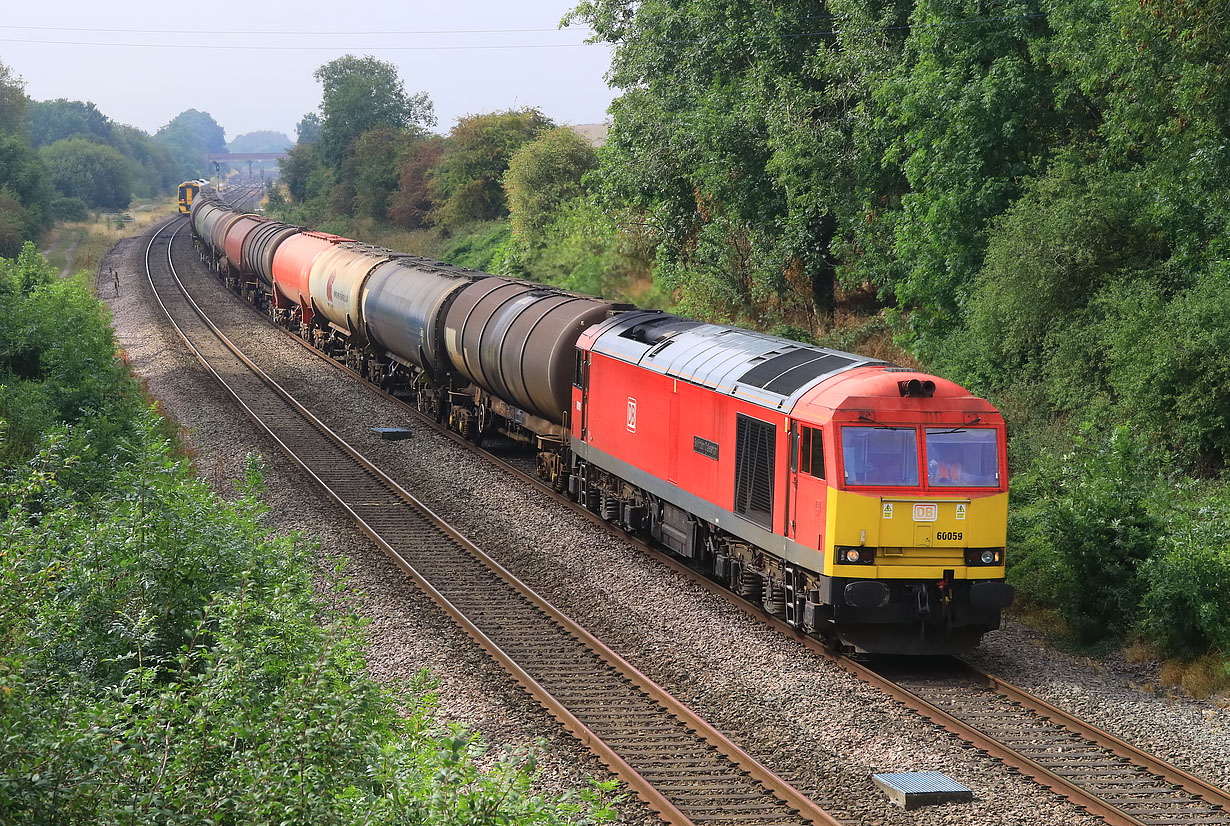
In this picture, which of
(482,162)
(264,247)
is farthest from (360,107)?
(264,247)

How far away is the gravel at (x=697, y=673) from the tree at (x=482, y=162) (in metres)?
42.8

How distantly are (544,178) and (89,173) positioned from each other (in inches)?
2846

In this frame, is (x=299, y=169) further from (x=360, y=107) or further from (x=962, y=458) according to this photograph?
(x=962, y=458)

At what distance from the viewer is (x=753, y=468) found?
13555 millimetres

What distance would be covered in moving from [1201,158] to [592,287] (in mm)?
25910

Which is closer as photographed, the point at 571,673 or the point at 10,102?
the point at 571,673

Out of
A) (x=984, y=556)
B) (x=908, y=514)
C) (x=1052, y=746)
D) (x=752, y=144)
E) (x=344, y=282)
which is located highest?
(x=752, y=144)

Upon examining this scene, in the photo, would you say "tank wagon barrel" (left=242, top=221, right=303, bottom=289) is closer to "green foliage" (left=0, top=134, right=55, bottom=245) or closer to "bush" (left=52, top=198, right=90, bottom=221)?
"green foliage" (left=0, top=134, right=55, bottom=245)

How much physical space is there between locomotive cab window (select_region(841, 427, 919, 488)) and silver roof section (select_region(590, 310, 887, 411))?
0.95 m

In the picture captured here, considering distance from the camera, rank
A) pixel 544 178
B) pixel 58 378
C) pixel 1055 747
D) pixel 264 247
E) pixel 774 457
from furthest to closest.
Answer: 1. pixel 544 178
2. pixel 264 247
3. pixel 58 378
4. pixel 774 457
5. pixel 1055 747

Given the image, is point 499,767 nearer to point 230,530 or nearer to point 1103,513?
point 230,530

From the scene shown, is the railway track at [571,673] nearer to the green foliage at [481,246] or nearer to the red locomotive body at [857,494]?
the red locomotive body at [857,494]

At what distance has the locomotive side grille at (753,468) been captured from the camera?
43.3ft

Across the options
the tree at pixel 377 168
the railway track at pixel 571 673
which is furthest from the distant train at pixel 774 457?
the tree at pixel 377 168
